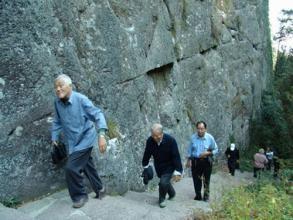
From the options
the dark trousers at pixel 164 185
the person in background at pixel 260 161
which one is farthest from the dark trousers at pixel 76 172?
the person in background at pixel 260 161

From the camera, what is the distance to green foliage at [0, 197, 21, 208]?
6.69 metres

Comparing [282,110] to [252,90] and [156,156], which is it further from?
[156,156]

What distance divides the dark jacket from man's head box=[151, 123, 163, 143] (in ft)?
0.43

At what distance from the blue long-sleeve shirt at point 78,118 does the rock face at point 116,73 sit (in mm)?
957

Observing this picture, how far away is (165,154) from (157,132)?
1.70 feet

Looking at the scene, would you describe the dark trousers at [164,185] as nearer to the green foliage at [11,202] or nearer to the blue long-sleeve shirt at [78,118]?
the blue long-sleeve shirt at [78,118]

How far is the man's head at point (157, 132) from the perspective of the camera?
7820 millimetres

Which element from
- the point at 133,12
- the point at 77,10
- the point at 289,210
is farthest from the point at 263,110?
the point at 289,210

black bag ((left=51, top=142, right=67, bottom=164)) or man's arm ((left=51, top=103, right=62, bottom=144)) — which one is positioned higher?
man's arm ((left=51, top=103, right=62, bottom=144))

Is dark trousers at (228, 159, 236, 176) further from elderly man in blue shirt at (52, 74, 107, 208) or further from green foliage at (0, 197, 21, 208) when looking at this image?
green foliage at (0, 197, 21, 208)

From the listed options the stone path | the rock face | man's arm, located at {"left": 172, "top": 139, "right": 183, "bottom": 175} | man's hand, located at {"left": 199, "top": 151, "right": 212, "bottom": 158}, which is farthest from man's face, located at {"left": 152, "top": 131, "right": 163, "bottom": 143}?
man's hand, located at {"left": 199, "top": 151, "right": 212, "bottom": 158}

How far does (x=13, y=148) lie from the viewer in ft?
22.9

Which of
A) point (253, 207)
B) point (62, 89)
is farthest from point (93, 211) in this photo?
point (253, 207)

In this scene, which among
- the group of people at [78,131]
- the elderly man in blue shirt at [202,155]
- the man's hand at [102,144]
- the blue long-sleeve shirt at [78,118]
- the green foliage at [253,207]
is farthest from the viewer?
the elderly man in blue shirt at [202,155]
